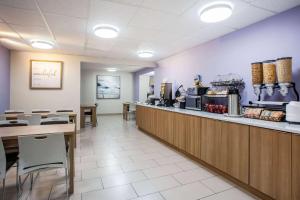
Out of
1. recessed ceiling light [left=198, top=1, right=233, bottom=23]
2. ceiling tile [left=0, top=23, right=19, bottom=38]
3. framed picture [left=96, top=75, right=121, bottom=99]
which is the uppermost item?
ceiling tile [left=0, top=23, right=19, bottom=38]

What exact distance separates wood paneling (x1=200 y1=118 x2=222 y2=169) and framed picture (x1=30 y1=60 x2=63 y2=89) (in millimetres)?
4588

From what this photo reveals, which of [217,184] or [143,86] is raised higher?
[143,86]

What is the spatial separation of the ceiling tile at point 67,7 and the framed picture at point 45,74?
304 centimetres

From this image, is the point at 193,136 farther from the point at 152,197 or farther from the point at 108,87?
the point at 108,87

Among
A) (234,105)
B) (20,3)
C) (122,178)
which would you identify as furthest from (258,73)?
(20,3)

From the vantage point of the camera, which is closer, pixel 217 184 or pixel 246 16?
pixel 217 184

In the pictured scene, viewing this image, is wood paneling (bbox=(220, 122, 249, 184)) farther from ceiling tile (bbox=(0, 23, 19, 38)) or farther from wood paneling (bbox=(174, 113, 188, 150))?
ceiling tile (bbox=(0, 23, 19, 38))

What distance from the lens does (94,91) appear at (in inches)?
376

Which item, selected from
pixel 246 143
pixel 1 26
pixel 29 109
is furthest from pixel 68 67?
pixel 246 143

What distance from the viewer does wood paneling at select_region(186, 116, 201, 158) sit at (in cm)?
304

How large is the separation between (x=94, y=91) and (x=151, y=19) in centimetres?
749

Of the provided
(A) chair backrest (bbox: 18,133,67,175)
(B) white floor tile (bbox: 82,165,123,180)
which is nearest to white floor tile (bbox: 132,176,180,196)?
(B) white floor tile (bbox: 82,165,123,180)

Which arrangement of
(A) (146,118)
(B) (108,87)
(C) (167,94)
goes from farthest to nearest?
1. (B) (108,87)
2. (A) (146,118)
3. (C) (167,94)

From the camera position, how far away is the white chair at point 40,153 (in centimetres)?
184
